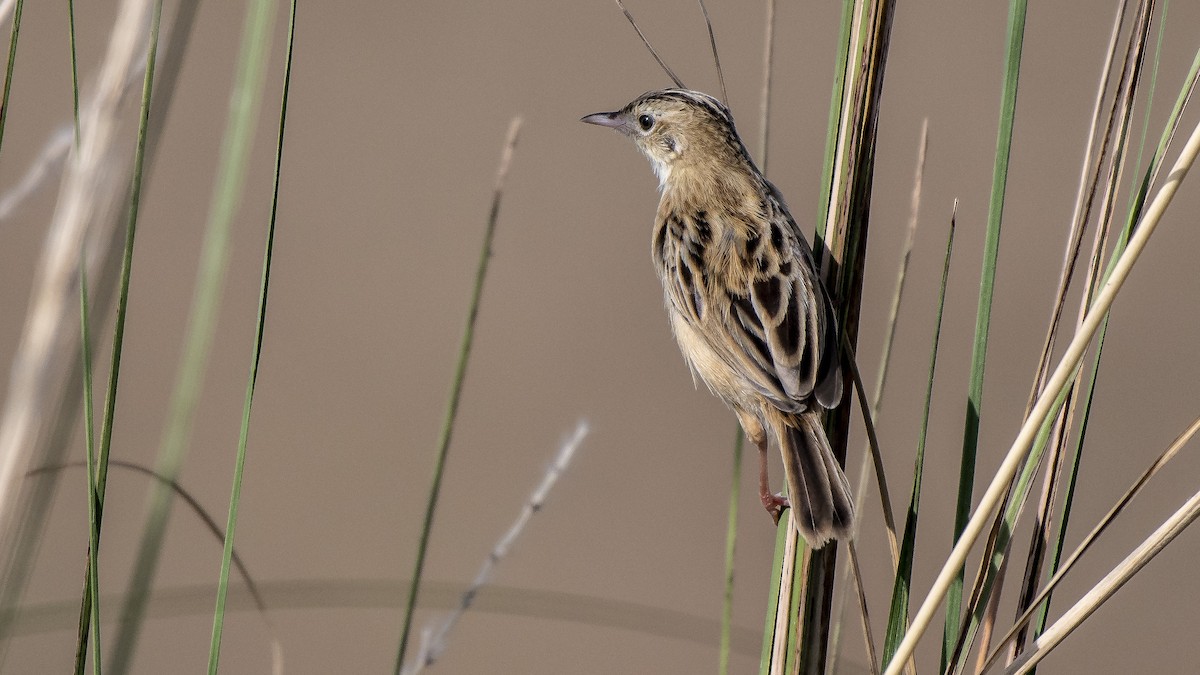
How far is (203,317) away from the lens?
1.78 meters

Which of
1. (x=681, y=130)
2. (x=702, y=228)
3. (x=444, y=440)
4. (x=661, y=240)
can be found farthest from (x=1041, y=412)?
(x=681, y=130)

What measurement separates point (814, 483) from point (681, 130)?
69.4 inches

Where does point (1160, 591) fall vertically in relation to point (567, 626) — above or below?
above

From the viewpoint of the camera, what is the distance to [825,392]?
2711 millimetres

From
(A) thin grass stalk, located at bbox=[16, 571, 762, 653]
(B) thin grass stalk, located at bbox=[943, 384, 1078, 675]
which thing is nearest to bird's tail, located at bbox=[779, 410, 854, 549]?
(B) thin grass stalk, located at bbox=[943, 384, 1078, 675]

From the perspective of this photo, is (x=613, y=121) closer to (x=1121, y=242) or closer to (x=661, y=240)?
(x=661, y=240)

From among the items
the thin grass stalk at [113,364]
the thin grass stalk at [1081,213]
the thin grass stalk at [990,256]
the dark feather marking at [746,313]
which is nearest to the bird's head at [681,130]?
the dark feather marking at [746,313]

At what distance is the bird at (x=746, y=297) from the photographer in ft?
8.91

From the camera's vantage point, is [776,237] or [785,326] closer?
[785,326]

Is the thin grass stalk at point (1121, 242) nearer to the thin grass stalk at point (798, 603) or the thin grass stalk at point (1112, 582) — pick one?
the thin grass stalk at point (1112, 582)

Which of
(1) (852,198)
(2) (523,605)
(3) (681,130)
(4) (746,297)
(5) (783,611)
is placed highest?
(3) (681,130)

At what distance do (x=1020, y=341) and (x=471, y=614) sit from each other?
4569 millimetres

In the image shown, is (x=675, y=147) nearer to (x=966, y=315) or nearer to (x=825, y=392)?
(x=825, y=392)

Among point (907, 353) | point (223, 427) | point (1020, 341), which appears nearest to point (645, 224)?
point (907, 353)
